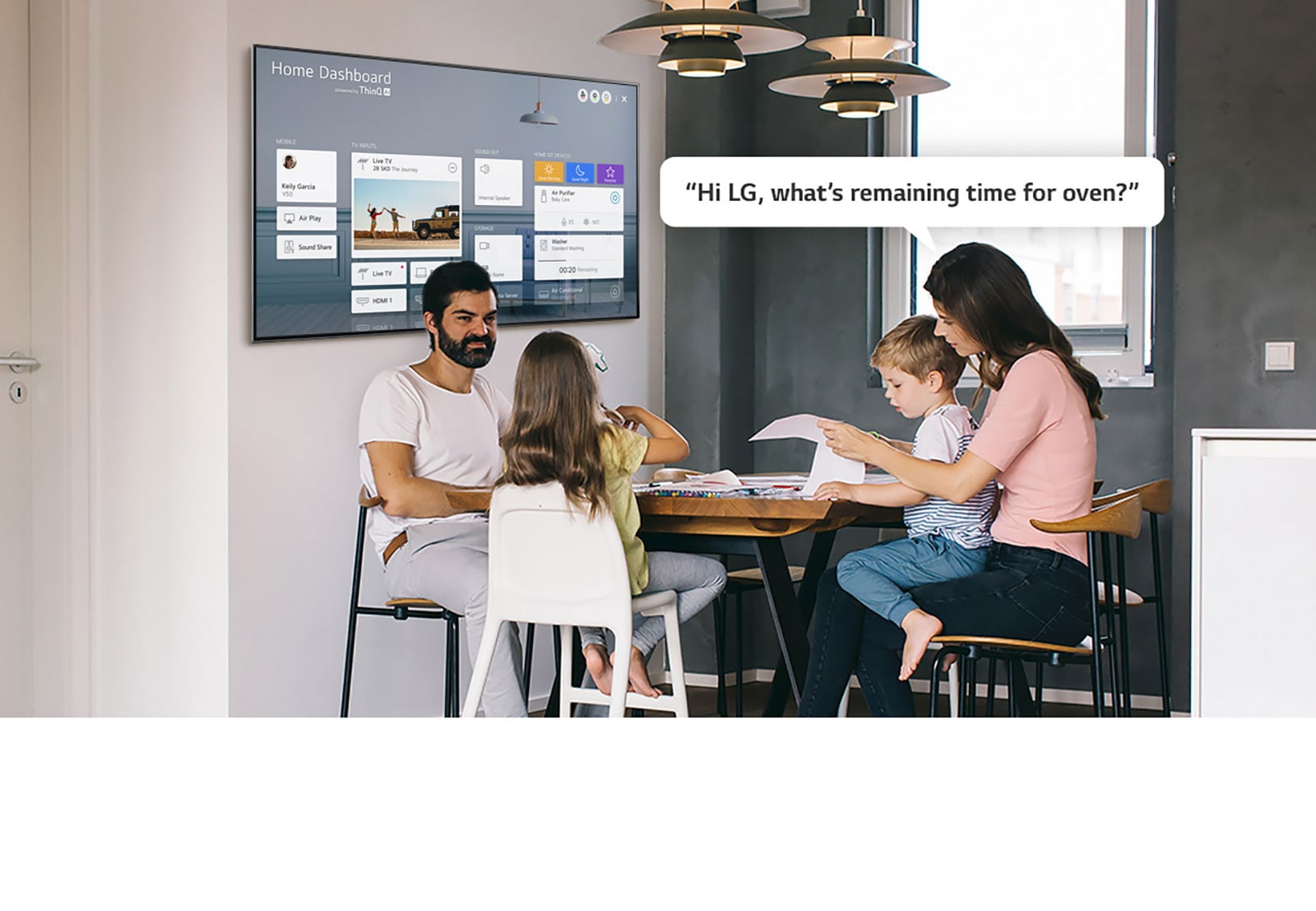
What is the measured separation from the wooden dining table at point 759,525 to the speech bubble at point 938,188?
43.1 inches

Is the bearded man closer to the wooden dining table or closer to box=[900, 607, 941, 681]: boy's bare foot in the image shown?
the wooden dining table

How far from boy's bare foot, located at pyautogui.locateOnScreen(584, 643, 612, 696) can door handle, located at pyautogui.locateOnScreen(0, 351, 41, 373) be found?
5.42 feet

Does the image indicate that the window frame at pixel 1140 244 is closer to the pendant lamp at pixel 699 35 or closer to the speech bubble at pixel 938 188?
the pendant lamp at pixel 699 35

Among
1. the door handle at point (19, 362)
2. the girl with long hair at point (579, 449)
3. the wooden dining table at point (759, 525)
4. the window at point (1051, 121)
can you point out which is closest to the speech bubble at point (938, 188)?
the girl with long hair at point (579, 449)

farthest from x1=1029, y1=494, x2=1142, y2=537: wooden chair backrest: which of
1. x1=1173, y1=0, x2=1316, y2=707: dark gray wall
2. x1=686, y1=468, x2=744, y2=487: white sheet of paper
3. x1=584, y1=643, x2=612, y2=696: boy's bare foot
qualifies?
x1=1173, y1=0, x2=1316, y2=707: dark gray wall

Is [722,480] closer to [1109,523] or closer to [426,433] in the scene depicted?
[426,433]

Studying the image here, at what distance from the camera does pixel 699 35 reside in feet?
10.1

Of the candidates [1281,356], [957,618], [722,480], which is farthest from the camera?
[1281,356]

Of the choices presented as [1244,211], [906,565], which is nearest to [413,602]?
[906,565]

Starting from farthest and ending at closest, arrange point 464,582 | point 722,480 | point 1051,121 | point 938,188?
point 1051,121, point 722,480, point 464,582, point 938,188

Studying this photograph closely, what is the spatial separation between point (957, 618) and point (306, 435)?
1831mm
